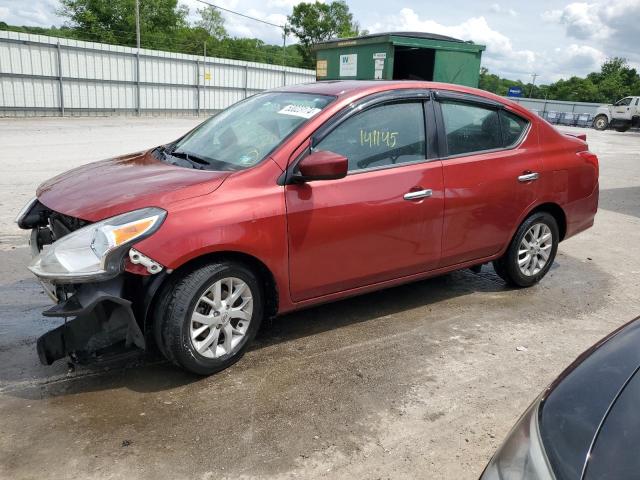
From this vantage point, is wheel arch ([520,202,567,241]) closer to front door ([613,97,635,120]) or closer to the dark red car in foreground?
the dark red car in foreground

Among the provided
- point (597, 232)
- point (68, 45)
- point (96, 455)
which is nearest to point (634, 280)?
point (597, 232)

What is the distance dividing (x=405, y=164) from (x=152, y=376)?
2.20 meters

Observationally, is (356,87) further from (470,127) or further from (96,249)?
(96,249)

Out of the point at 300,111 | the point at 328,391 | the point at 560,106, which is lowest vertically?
the point at 328,391

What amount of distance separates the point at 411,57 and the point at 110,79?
16908mm

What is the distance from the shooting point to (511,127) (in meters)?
4.75

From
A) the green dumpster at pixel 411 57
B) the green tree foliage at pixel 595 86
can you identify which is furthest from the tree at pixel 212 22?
the green dumpster at pixel 411 57

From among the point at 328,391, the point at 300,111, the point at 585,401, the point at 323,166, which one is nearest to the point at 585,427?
the point at 585,401

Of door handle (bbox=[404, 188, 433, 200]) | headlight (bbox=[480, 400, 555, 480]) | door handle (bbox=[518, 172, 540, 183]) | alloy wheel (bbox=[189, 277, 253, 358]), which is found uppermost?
door handle (bbox=[518, 172, 540, 183])

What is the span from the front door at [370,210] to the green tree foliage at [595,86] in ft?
180

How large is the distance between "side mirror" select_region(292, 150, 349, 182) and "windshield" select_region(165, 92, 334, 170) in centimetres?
33

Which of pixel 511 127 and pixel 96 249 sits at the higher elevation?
pixel 511 127

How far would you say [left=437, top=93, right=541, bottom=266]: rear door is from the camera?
4265mm

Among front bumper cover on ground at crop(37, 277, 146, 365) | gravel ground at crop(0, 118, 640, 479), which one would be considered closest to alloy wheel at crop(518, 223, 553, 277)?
gravel ground at crop(0, 118, 640, 479)
